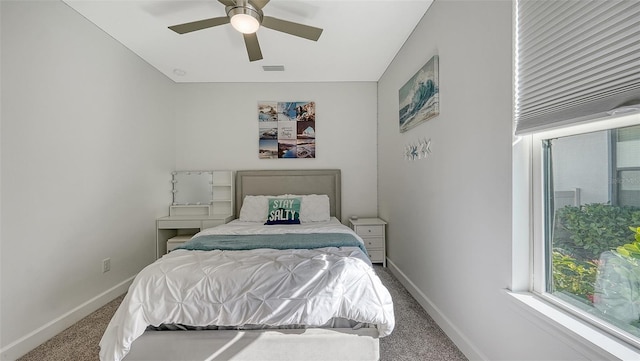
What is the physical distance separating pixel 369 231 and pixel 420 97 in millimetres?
1798

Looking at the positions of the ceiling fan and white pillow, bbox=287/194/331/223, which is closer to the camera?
the ceiling fan

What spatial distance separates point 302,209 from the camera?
326 centimetres

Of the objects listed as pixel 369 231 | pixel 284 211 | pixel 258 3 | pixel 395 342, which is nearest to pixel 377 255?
pixel 369 231

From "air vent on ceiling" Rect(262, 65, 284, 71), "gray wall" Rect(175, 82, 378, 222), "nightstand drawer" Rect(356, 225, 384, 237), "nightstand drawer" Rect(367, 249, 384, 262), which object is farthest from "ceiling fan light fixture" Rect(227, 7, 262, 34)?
"nightstand drawer" Rect(367, 249, 384, 262)

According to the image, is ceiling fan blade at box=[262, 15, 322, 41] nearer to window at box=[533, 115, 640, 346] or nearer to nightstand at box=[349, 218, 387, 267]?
window at box=[533, 115, 640, 346]

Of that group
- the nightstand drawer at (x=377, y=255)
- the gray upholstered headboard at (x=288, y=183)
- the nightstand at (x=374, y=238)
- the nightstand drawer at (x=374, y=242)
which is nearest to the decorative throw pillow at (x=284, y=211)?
the gray upholstered headboard at (x=288, y=183)

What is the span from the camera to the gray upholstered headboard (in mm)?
3660

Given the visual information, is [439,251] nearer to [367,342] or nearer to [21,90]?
[367,342]

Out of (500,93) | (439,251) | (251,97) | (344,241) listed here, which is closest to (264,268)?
(344,241)

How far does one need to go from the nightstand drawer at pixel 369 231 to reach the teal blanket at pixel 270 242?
3.48 ft

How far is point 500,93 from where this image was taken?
135cm

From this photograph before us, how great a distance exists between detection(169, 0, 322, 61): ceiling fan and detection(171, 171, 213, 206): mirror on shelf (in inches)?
81.9

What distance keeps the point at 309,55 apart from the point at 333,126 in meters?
1.12

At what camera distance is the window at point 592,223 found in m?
0.91
